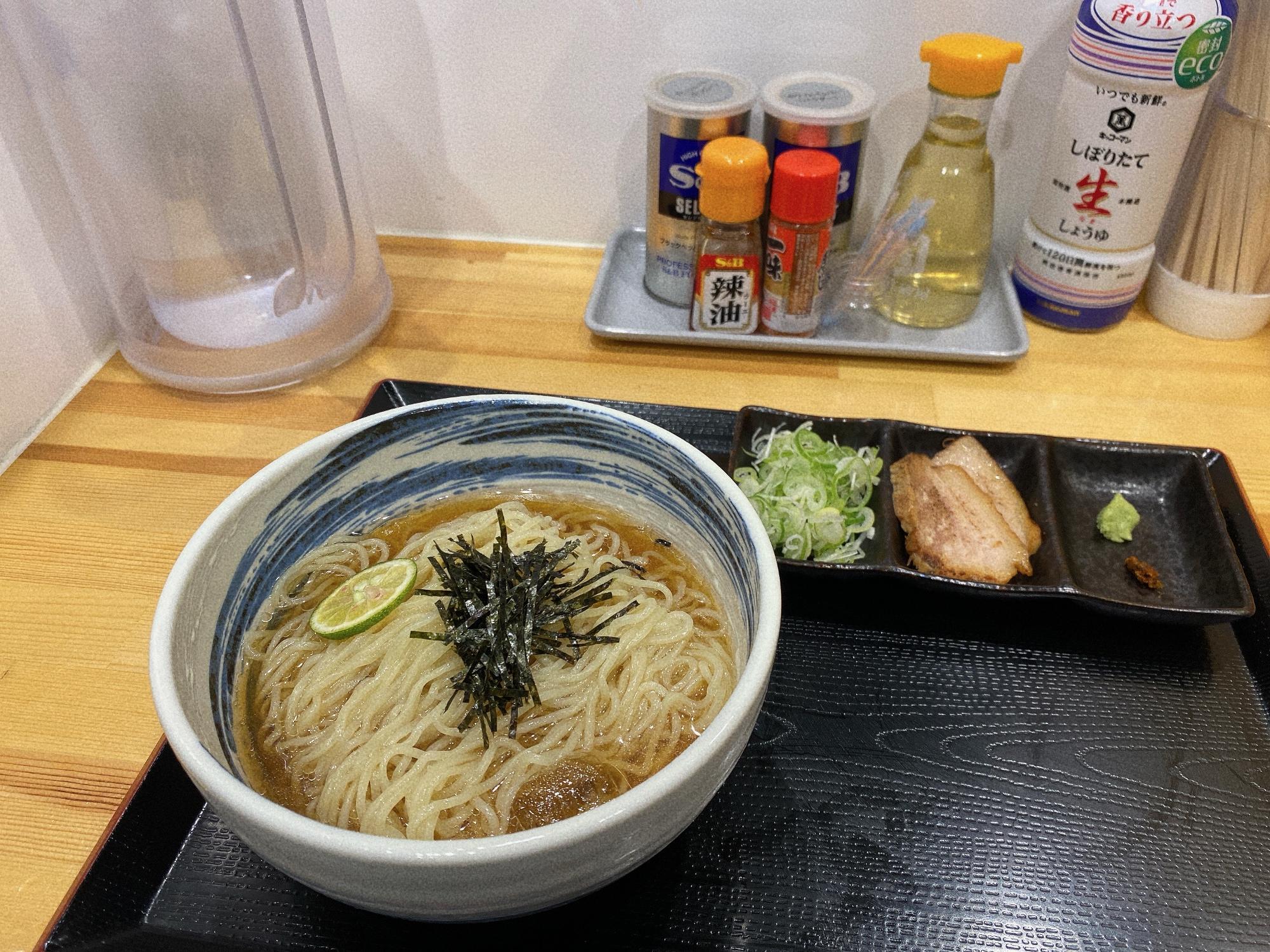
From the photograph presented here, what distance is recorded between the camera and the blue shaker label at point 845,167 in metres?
1.42

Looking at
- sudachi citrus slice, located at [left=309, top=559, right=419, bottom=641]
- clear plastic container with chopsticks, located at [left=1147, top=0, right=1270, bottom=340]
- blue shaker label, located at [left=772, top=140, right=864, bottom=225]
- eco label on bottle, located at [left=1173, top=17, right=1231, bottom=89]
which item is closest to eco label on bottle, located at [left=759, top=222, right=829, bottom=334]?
blue shaker label, located at [left=772, top=140, right=864, bottom=225]

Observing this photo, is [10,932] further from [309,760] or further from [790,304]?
[790,304]

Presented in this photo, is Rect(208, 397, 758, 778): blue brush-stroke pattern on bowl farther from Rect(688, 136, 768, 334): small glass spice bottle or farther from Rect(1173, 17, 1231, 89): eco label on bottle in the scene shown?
Rect(1173, 17, 1231, 89): eco label on bottle

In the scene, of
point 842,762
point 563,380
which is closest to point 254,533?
point 842,762

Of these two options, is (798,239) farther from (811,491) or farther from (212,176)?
(212,176)

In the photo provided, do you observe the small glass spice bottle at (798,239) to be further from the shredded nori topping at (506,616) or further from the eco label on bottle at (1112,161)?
the shredded nori topping at (506,616)

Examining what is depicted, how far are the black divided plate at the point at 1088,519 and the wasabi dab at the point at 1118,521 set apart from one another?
0.01m

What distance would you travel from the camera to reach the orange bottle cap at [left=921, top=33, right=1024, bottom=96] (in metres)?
1.32

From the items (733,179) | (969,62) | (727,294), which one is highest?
(969,62)

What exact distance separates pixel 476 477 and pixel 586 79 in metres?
0.93

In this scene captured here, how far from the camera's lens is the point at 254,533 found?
0.83 meters

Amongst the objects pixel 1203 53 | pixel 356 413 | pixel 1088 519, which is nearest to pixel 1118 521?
pixel 1088 519

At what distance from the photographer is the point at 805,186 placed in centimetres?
132

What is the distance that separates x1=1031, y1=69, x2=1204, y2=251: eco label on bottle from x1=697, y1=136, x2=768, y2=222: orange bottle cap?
0.48 metres
